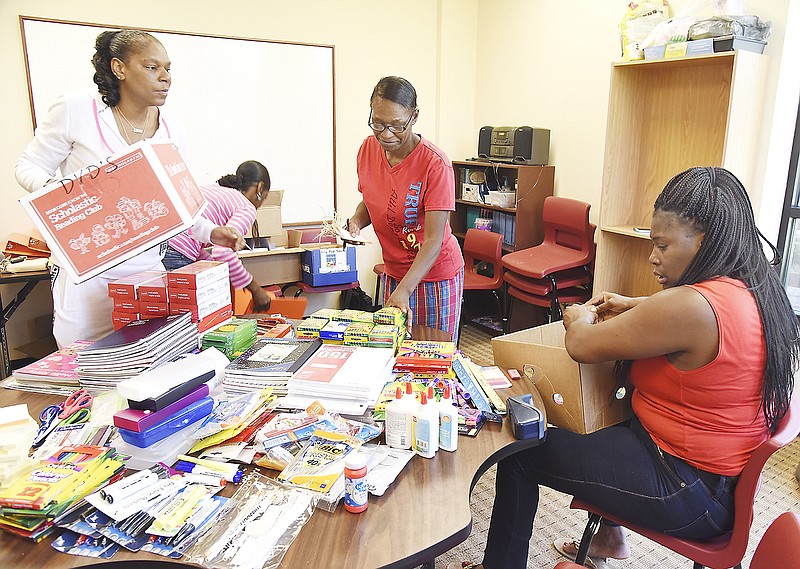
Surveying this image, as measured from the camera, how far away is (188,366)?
1.36 metres

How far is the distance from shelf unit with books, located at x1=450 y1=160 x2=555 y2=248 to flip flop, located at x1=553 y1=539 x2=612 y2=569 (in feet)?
8.46

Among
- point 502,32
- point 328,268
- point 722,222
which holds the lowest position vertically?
point 328,268

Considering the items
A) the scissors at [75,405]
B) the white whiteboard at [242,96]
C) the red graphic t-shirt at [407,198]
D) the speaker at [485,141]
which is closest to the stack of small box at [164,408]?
the scissors at [75,405]

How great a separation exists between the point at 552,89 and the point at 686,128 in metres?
Result: 1.30

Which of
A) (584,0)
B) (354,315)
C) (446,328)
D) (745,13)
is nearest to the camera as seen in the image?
(354,315)

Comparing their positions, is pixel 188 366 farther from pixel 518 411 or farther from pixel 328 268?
pixel 328 268

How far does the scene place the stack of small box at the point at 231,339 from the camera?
5.87 ft

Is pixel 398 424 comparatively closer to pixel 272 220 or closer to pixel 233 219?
pixel 233 219

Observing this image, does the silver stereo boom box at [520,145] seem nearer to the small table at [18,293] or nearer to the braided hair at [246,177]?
the braided hair at [246,177]

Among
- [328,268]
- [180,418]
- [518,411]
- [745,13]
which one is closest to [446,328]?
[518,411]

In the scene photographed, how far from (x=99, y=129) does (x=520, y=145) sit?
10.3 feet

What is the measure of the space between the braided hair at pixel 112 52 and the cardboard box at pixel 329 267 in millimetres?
2356

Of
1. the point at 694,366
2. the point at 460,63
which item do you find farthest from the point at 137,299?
the point at 460,63

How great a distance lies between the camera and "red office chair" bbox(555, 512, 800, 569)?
88 cm
